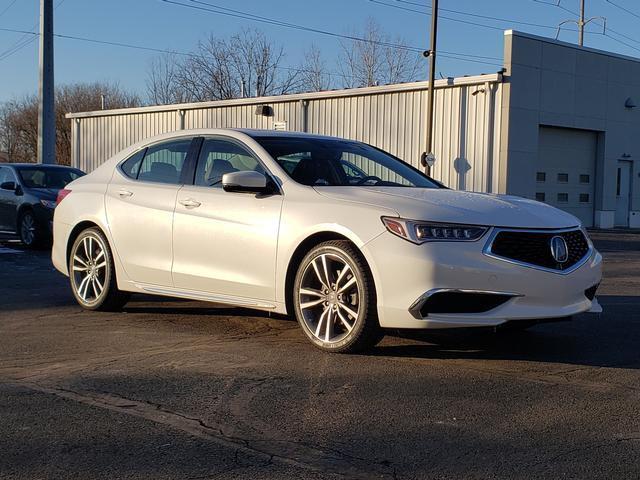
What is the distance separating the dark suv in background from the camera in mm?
14383

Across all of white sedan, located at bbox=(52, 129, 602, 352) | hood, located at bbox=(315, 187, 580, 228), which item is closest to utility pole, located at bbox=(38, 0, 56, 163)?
white sedan, located at bbox=(52, 129, 602, 352)

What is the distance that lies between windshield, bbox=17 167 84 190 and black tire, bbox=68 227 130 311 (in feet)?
24.5

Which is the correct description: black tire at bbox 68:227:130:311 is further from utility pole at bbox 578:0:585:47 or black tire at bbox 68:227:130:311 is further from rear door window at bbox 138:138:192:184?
utility pole at bbox 578:0:585:47

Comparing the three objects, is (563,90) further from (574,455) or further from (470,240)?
(574,455)

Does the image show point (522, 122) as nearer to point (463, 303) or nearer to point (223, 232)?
point (223, 232)

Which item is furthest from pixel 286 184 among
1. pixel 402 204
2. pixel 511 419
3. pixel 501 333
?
pixel 511 419

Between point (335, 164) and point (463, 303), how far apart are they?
1885mm

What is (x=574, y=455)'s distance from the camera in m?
3.86

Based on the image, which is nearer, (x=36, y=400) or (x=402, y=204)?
(x=36, y=400)

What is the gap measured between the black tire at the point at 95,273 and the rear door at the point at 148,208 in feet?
0.84

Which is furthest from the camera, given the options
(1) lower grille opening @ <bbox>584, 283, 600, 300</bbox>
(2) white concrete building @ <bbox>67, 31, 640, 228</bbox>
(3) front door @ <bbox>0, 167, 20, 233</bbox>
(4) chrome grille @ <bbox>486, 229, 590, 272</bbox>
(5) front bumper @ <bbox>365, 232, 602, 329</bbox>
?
(2) white concrete building @ <bbox>67, 31, 640, 228</bbox>

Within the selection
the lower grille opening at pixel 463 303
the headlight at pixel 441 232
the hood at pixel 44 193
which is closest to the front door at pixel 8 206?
the hood at pixel 44 193

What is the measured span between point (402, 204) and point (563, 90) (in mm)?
22091

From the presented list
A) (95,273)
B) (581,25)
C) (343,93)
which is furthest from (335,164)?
(581,25)
